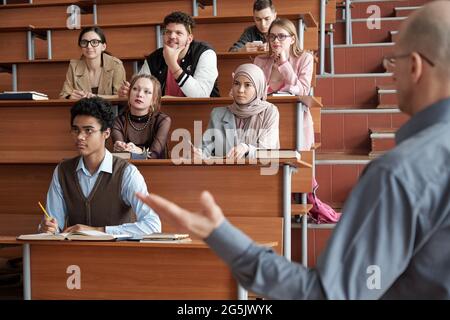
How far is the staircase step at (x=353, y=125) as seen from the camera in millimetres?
4188

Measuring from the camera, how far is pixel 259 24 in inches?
166

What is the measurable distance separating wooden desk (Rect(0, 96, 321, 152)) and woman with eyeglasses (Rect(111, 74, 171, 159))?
89 mm

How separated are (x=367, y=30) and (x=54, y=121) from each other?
8.72 feet

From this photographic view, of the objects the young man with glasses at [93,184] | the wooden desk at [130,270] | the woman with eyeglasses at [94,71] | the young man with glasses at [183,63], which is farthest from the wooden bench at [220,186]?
the woman with eyeglasses at [94,71]

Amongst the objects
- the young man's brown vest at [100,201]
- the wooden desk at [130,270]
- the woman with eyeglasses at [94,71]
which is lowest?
the wooden desk at [130,270]

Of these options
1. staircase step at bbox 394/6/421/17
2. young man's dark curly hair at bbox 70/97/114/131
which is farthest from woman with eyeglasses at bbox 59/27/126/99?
staircase step at bbox 394/6/421/17

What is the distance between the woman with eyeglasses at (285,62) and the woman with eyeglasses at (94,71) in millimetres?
718

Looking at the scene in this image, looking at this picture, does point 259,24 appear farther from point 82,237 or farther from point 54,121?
point 82,237

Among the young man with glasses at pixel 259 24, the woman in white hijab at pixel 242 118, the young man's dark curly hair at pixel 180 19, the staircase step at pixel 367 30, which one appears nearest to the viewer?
→ the woman in white hijab at pixel 242 118

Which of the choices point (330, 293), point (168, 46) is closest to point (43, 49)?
point (168, 46)

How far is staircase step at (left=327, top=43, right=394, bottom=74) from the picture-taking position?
479cm

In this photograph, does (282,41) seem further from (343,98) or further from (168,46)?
(343,98)

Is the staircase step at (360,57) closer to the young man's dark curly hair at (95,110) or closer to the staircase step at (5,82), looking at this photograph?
the staircase step at (5,82)

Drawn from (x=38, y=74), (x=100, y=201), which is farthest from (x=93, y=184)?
(x=38, y=74)
